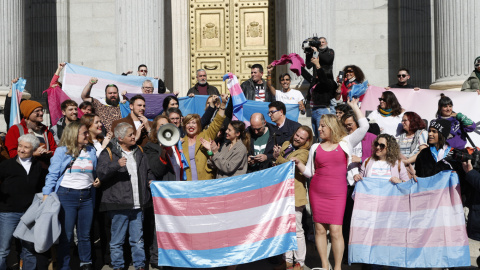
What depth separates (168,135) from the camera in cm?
956

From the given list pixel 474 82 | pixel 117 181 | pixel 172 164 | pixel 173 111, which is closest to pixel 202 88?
pixel 173 111

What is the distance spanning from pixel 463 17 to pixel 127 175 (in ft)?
25.6

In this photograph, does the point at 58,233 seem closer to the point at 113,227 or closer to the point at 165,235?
the point at 113,227

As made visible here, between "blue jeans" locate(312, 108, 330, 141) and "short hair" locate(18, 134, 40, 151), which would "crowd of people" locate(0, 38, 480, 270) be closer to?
"short hair" locate(18, 134, 40, 151)

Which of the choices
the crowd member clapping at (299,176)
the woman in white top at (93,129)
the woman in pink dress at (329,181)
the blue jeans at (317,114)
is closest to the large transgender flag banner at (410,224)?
the woman in pink dress at (329,181)

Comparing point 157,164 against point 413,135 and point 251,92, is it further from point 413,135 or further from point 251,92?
point 413,135

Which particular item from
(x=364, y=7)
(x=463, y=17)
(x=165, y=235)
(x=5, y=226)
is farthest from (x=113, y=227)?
(x=364, y=7)

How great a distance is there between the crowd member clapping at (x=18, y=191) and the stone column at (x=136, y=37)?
238 inches

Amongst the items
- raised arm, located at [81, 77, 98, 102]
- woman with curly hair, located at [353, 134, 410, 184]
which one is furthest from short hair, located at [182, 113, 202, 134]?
raised arm, located at [81, 77, 98, 102]

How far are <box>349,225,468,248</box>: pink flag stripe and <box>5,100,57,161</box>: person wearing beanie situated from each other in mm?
4333

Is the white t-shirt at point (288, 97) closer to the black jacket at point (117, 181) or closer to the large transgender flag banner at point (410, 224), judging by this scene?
the large transgender flag banner at point (410, 224)

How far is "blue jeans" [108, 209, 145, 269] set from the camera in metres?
9.54

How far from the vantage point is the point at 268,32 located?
1773 cm

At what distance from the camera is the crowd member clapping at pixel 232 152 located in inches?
386
